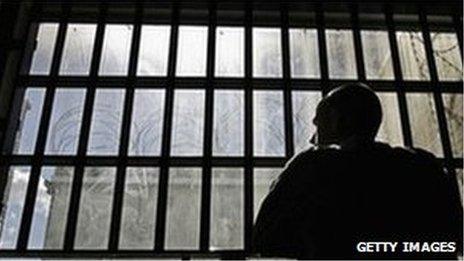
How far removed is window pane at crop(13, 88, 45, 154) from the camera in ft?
5.47

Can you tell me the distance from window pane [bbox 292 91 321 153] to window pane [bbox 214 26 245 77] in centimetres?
22

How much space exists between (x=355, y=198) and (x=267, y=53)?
1208 mm

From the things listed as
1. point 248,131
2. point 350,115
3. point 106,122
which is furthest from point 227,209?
point 350,115

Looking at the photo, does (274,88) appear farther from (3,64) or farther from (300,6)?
(3,64)

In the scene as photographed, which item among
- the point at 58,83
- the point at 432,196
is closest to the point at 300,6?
the point at 58,83

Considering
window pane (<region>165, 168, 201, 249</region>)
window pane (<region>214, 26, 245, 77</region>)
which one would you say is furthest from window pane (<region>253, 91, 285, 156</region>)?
window pane (<region>165, 168, 201, 249</region>)

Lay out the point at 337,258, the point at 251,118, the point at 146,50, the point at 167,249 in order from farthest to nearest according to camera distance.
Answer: the point at 146,50
the point at 251,118
the point at 167,249
the point at 337,258

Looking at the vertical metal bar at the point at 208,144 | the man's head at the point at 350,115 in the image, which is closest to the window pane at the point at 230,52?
the vertical metal bar at the point at 208,144

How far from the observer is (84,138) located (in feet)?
5.43

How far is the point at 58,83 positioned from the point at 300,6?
912 millimetres

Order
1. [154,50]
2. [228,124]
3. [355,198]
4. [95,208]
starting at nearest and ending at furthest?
[355,198], [95,208], [228,124], [154,50]

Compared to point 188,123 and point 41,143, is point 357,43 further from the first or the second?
point 41,143

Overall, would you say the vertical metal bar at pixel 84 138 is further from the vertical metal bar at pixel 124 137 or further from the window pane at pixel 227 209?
the window pane at pixel 227 209

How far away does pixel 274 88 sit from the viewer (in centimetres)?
175
